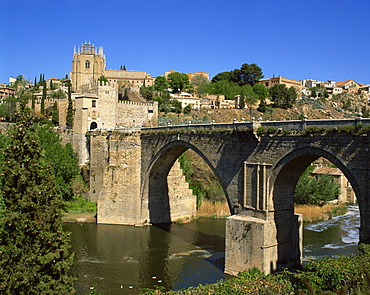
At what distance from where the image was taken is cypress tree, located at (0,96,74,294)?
1277cm

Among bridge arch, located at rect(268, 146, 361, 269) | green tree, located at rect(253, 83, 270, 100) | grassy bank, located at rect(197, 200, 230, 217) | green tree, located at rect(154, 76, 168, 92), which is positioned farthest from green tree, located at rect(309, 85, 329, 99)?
bridge arch, located at rect(268, 146, 361, 269)

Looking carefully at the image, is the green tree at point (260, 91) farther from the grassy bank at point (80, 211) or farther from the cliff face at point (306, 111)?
the grassy bank at point (80, 211)

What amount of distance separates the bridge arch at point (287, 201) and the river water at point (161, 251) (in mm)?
2717

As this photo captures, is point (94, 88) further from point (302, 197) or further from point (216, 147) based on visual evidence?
point (302, 197)

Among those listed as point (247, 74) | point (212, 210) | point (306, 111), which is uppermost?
point (247, 74)

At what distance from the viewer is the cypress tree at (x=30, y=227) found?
1277cm

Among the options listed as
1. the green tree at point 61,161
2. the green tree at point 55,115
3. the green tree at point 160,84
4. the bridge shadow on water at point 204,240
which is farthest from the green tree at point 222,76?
the bridge shadow on water at point 204,240

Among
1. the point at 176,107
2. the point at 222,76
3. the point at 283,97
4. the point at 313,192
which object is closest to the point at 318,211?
the point at 313,192

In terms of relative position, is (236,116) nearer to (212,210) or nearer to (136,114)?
(136,114)

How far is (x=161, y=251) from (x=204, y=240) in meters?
3.34

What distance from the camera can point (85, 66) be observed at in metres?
65.9

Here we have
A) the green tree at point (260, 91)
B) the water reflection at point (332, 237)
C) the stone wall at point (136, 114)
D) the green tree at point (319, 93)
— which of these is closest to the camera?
the water reflection at point (332, 237)

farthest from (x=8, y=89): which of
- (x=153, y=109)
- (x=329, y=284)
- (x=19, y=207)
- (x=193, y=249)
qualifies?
(x=329, y=284)

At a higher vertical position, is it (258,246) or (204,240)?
(258,246)
